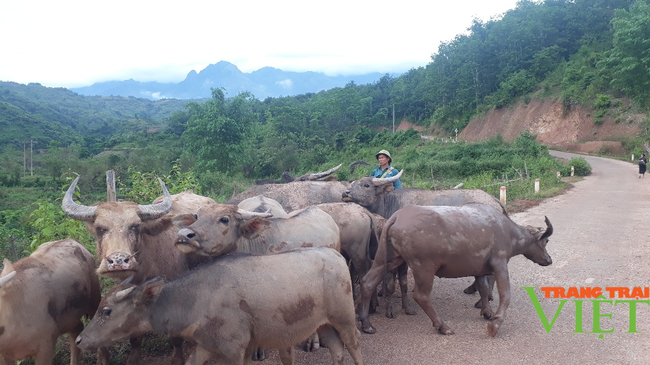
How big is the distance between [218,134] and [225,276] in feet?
76.7

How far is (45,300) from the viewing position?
4223mm

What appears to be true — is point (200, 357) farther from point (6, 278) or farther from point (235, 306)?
point (6, 278)

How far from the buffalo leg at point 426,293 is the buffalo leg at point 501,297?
0.53 meters

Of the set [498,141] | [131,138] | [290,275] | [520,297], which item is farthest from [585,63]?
[131,138]

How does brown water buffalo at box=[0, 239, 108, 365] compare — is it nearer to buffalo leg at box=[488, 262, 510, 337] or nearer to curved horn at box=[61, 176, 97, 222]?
curved horn at box=[61, 176, 97, 222]

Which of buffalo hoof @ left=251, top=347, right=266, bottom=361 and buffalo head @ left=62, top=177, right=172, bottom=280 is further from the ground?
buffalo head @ left=62, top=177, right=172, bottom=280

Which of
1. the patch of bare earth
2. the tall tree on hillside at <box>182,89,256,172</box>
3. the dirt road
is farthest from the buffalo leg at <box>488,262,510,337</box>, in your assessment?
the patch of bare earth

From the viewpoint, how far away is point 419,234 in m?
5.63

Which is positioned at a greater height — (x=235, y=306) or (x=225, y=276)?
(x=225, y=276)

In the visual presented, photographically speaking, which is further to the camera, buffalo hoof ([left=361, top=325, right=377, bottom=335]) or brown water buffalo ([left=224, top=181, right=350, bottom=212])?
brown water buffalo ([left=224, top=181, right=350, bottom=212])

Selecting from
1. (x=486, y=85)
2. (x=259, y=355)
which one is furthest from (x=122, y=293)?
(x=486, y=85)

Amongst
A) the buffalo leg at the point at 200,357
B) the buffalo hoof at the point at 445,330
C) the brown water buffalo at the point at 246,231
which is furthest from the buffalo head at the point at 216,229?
the buffalo hoof at the point at 445,330

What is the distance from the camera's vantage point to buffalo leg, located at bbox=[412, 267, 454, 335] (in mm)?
5629

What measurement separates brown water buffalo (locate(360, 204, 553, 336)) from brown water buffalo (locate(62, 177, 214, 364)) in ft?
8.41
